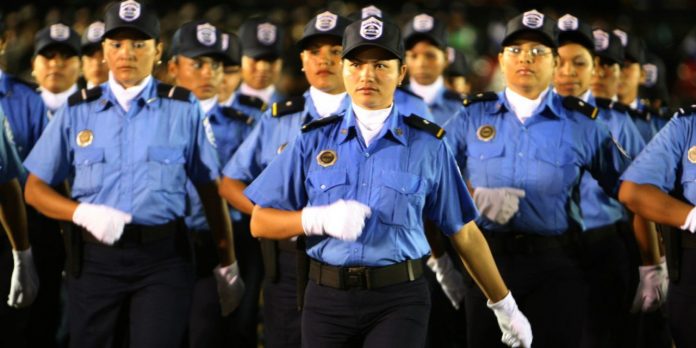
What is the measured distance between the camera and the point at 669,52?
16.6m

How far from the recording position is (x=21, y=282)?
608cm

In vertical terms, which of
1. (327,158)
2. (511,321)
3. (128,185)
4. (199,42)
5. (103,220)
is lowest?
(511,321)

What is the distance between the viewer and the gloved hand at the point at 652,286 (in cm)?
614

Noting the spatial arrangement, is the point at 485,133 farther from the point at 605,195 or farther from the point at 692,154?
the point at 692,154

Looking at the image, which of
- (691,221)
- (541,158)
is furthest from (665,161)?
(541,158)

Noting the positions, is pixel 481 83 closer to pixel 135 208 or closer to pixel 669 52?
pixel 669 52

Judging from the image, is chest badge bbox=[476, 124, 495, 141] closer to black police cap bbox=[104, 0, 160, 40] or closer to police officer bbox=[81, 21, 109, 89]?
black police cap bbox=[104, 0, 160, 40]

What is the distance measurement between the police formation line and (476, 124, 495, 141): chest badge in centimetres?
1

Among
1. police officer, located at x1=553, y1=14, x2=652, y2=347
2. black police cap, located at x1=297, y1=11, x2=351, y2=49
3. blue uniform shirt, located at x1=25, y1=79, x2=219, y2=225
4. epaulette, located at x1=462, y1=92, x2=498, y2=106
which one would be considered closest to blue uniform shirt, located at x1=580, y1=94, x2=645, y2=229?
police officer, located at x1=553, y1=14, x2=652, y2=347

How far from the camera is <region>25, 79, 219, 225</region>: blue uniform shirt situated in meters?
5.67

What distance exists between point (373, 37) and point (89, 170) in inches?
68.4

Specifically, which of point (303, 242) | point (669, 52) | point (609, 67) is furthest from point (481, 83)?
point (303, 242)

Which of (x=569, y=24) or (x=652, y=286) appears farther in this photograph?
(x=569, y=24)

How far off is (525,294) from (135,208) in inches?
78.7
